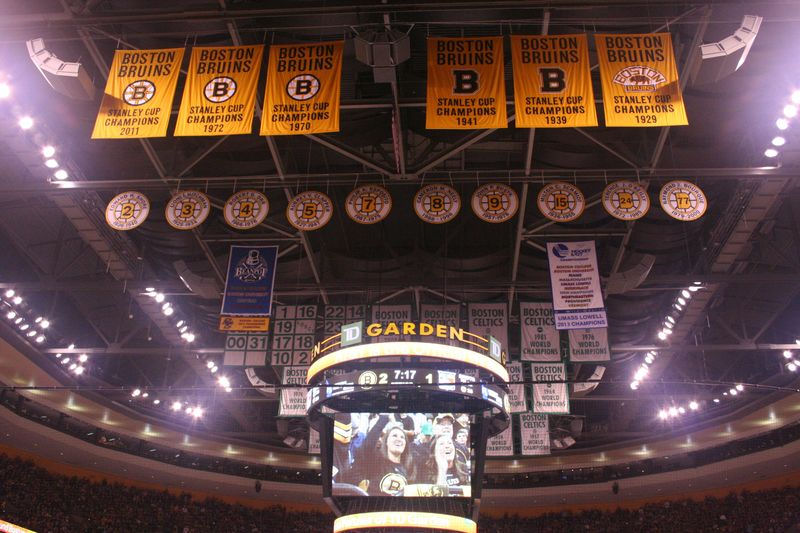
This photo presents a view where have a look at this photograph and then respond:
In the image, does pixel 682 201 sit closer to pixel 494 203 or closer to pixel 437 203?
pixel 494 203

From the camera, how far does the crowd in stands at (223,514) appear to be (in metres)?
25.2

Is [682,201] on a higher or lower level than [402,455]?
higher

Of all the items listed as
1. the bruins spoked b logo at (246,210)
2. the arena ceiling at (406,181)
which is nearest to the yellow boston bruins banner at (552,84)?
the arena ceiling at (406,181)

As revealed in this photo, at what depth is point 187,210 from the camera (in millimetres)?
14172

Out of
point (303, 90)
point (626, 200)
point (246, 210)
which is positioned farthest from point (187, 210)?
point (626, 200)

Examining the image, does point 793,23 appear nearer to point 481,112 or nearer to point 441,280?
point 481,112

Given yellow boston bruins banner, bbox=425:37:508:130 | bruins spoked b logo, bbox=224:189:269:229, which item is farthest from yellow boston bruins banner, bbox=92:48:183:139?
yellow boston bruins banner, bbox=425:37:508:130

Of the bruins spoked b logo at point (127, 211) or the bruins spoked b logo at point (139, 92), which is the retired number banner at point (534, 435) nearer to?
the bruins spoked b logo at point (127, 211)

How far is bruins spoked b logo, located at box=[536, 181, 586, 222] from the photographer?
44.7 ft

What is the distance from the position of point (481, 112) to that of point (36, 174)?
1021cm

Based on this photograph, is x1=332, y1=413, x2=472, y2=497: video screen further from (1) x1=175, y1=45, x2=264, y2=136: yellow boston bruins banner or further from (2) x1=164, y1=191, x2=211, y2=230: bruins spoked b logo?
(1) x1=175, y1=45, x2=264, y2=136: yellow boston bruins banner

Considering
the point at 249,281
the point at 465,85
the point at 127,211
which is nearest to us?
the point at 465,85

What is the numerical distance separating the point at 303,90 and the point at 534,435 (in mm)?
13624

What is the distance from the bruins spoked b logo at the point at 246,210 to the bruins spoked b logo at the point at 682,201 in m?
8.27
